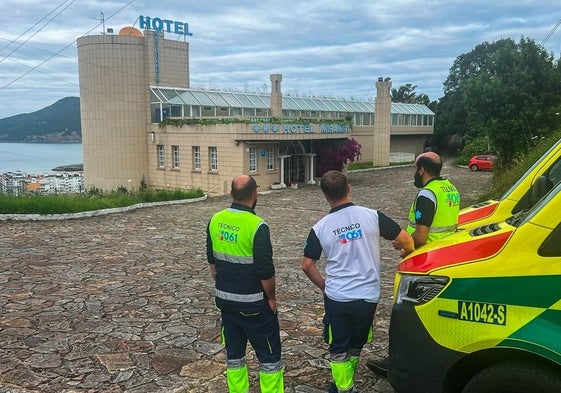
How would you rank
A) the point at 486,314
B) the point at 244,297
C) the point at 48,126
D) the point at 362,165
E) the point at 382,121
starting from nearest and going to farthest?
the point at 486,314 → the point at 244,297 → the point at 382,121 → the point at 362,165 → the point at 48,126

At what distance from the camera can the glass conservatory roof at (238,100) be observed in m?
34.8

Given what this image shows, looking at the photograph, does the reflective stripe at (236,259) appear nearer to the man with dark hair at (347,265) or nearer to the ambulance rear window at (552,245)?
the man with dark hair at (347,265)

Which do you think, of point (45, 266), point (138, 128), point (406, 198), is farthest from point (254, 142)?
point (45, 266)

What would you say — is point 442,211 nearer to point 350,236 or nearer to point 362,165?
point 350,236

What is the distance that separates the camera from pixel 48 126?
115938 mm

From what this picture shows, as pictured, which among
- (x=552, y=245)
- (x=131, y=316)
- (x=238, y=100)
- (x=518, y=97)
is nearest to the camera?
(x=552, y=245)

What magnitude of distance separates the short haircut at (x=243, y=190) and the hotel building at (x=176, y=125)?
23373 mm

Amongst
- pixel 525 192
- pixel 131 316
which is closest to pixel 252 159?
pixel 131 316

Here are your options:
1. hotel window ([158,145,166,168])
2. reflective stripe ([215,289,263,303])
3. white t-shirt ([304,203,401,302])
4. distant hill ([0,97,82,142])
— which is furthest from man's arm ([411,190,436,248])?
distant hill ([0,97,82,142])

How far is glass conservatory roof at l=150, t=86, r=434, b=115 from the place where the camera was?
34812 mm

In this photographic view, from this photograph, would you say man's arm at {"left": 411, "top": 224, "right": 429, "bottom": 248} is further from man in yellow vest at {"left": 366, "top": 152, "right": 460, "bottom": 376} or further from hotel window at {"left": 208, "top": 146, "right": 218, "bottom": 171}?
hotel window at {"left": 208, "top": 146, "right": 218, "bottom": 171}

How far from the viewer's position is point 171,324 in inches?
255

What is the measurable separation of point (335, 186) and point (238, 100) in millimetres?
34112

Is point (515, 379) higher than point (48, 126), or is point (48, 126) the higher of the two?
point (48, 126)
